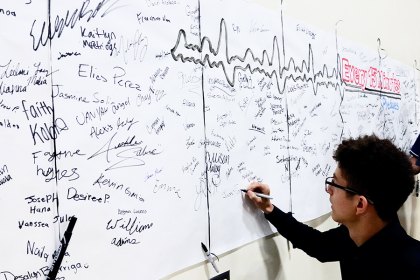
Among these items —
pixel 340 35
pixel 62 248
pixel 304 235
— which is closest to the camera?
pixel 62 248

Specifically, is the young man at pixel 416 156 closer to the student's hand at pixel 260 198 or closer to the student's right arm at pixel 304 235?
the student's right arm at pixel 304 235

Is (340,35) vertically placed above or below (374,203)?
above

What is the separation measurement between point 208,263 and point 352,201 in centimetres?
43

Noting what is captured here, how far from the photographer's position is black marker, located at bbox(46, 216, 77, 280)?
0.69 meters

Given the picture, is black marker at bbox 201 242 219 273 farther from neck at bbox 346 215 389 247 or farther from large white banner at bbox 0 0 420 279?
neck at bbox 346 215 389 247

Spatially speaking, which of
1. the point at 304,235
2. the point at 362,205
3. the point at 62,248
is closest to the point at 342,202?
the point at 362,205

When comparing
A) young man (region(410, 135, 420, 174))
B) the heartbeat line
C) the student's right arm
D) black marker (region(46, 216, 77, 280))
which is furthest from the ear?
young man (region(410, 135, 420, 174))

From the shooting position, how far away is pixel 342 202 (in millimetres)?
1119

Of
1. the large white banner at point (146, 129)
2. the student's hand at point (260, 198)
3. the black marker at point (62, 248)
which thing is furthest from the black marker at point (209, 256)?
the black marker at point (62, 248)

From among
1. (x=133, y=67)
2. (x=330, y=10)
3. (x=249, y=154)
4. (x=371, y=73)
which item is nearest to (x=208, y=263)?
(x=249, y=154)

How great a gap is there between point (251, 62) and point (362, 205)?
1.66 ft
